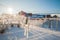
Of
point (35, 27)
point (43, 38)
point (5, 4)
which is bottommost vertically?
point (43, 38)

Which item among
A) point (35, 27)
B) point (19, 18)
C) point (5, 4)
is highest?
point (5, 4)

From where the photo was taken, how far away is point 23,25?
2008 mm

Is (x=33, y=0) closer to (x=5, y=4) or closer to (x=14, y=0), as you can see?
(x=14, y=0)

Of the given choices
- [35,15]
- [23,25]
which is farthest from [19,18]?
[35,15]

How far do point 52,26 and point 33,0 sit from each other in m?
0.54

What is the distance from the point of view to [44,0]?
2.07 meters

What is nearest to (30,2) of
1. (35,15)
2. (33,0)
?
(33,0)

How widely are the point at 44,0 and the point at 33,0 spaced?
18 centimetres

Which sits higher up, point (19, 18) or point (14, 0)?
point (14, 0)

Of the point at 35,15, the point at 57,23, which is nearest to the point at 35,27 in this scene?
the point at 35,15

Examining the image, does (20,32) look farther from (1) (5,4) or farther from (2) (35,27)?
(1) (5,4)

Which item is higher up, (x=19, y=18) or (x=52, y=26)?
(x=19, y=18)

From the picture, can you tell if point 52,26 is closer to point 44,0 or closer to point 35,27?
point 35,27

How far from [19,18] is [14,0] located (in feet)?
1.02
